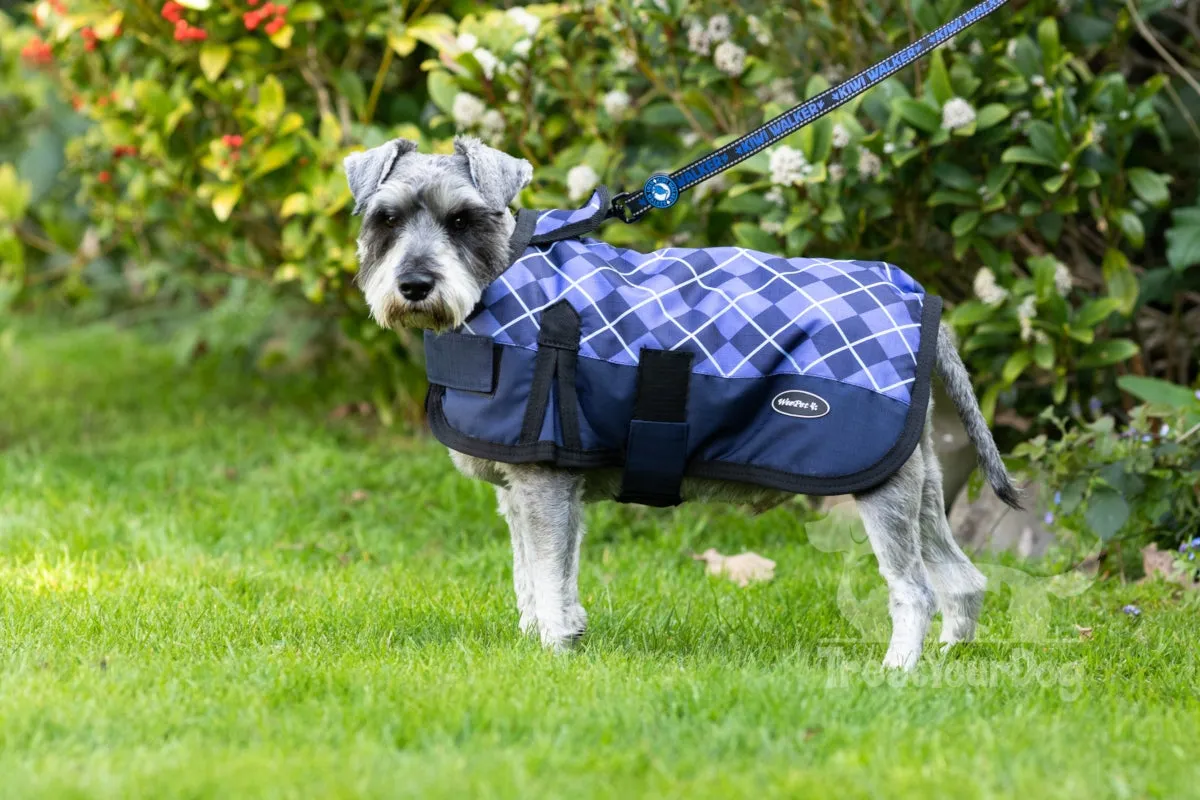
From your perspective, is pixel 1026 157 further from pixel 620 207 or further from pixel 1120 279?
pixel 620 207

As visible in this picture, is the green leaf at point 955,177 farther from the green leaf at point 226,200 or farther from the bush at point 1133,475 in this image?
the green leaf at point 226,200

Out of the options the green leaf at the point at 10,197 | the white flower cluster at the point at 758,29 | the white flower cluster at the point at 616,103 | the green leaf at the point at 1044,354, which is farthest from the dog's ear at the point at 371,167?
the green leaf at the point at 10,197

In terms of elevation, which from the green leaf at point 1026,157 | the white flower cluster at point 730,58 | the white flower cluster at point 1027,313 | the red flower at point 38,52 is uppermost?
the red flower at point 38,52

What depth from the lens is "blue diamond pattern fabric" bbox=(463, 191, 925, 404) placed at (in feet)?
13.8

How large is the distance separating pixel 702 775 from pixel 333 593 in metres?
2.48

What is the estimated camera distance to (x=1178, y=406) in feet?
18.8

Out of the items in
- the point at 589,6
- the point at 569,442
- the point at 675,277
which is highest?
the point at 589,6

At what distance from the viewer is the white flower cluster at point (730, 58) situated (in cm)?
622

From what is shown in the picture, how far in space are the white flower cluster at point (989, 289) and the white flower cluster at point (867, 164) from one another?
2.30 feet

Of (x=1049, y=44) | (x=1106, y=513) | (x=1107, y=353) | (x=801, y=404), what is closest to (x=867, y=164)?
(x=1049, y=44)

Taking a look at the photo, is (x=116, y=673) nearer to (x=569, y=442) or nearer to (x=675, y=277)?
(x=569, y=442)

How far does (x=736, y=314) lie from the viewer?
4.24m

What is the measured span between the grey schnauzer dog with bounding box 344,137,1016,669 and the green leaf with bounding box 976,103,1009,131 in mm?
1788

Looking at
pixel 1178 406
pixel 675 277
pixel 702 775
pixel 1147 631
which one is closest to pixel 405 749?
pixel 702 775
